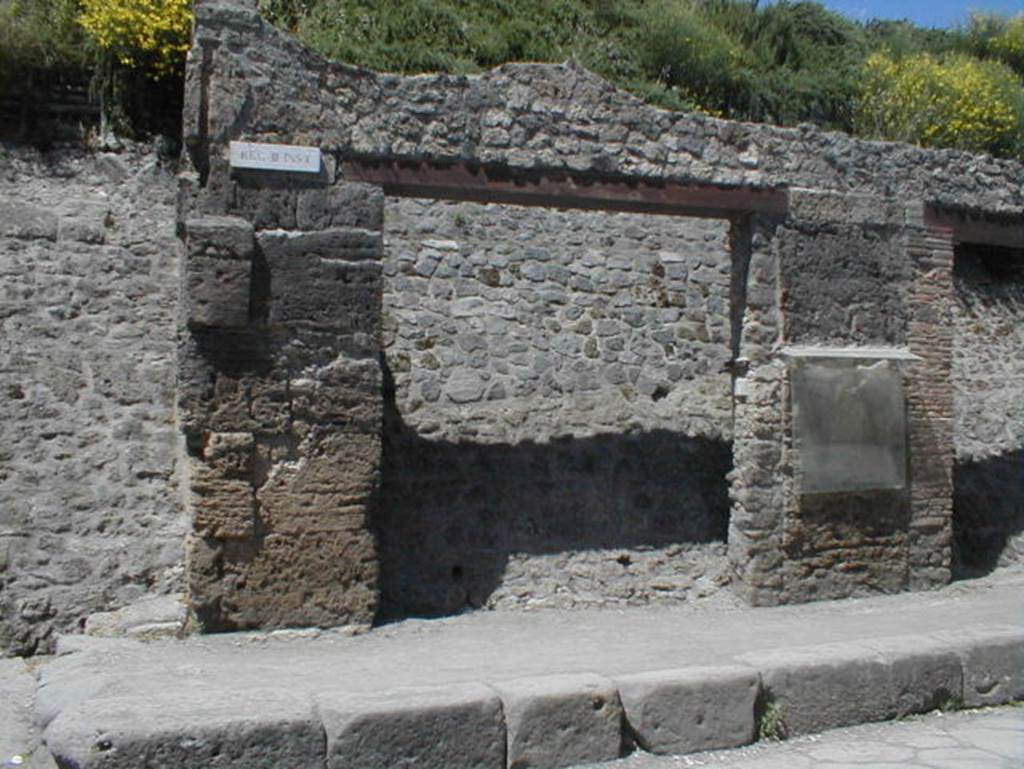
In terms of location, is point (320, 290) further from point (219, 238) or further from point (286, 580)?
point (286, 580)

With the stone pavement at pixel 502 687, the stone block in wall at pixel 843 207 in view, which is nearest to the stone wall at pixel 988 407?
the stone pavement at pixel 502 687

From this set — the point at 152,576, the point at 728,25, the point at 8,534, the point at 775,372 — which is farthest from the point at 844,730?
the point at 728,25

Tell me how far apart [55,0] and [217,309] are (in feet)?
18.5

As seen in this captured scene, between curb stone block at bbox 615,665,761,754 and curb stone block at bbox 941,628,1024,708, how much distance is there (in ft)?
4.38

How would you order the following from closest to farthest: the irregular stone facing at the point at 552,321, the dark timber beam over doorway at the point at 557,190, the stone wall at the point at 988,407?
the dark timber beam over doorway at the point at 557,190, the irregular stone facing at the point at 552,321, the stone wall at the point at 988,407

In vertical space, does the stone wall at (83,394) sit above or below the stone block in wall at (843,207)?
below

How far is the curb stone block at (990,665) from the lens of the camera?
5285 millimetres

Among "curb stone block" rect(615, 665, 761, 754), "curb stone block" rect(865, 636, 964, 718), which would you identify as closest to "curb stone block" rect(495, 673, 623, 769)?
"curb stone block" rect(615, 665, 761, 754)

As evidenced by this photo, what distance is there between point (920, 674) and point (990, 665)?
48 cm

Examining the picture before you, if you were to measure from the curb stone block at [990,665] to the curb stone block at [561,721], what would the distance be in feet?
6.61

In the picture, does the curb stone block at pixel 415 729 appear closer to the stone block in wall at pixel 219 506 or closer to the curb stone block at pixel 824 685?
the curb stone block at pixel 824 685

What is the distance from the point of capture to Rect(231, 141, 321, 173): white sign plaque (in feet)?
19.2

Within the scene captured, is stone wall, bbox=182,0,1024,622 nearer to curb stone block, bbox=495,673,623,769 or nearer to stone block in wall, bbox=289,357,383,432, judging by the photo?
stone block in wall, bbox=289,357,383,432

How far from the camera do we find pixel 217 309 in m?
5.63
